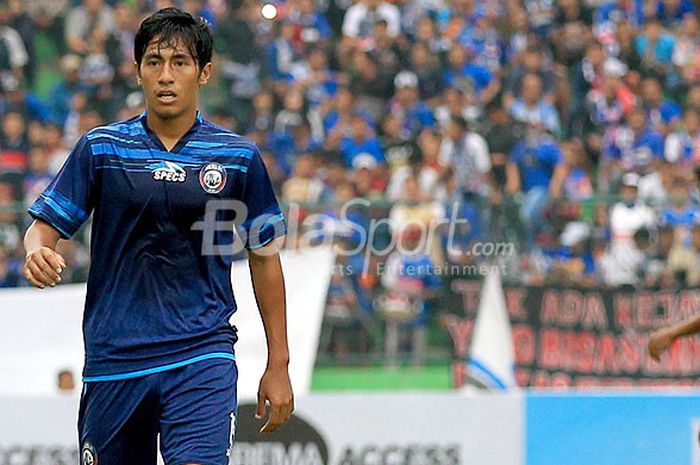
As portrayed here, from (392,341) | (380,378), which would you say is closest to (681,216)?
(392,341)

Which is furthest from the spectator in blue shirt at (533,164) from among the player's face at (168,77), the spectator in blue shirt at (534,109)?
the player's face at (168,77)

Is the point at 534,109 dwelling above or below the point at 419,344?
above

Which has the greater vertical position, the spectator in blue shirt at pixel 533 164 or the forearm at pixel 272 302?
the spectator in blue shirt at pixel 533 164

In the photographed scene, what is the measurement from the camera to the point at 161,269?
5.07m

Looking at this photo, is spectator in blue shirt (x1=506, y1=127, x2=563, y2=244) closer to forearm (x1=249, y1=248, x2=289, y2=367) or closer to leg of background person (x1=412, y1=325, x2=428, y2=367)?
leg of background person (x1=412, y1=325, x2=428, y2=367)

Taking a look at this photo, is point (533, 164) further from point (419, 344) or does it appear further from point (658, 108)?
point (419, 344)

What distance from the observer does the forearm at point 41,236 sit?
4953 mm

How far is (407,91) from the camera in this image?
15.6 m

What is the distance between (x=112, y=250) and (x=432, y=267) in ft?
17.7

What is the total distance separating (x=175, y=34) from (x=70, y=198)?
0.64 meters

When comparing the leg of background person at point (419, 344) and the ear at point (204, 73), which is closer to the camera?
the ear at point (204, 73)

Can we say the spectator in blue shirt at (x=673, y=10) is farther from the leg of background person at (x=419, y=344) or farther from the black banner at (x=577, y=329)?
the leg of background person at (x=419, y=344)

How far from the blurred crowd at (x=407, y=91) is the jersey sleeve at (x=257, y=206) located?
5.94 m

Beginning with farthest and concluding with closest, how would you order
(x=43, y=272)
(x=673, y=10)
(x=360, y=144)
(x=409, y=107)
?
(x=673, y=10), (x=409, y=107), (x=360, y=144), (x=43, y=272)
